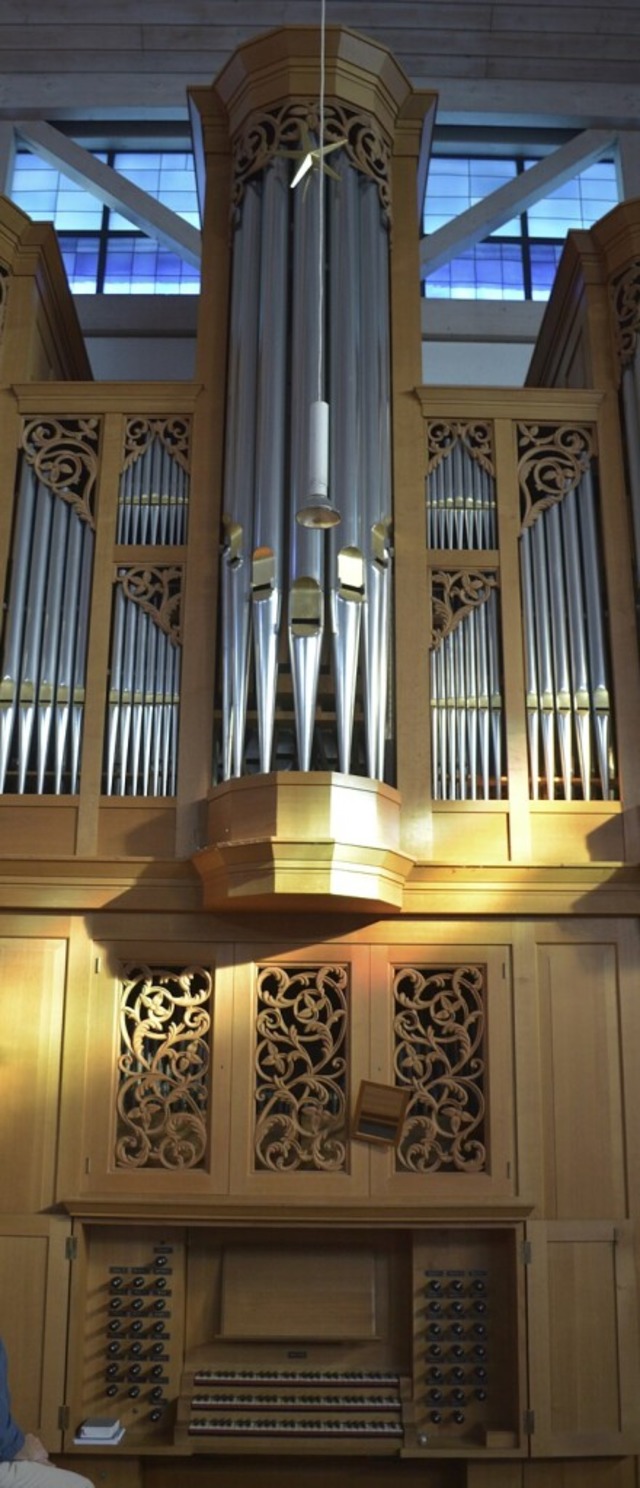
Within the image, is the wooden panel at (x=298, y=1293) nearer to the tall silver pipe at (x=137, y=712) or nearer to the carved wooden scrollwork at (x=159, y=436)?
the tall silver pipe at (x=137, y=712)

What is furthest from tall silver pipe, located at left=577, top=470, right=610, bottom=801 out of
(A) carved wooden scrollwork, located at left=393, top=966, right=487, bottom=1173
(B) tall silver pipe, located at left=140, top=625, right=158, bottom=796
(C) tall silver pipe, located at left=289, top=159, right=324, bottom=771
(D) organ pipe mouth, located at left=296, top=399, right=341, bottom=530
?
(D) organ pipe mouth, located at left=296, top=399, right=341, bottom=530

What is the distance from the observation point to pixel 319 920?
8.17m

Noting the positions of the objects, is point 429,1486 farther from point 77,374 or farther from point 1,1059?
point 77,374

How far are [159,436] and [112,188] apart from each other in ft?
13.6

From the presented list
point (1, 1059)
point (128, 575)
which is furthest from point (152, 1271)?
point (128, 575)

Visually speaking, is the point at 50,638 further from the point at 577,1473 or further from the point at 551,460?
the point at 577,1473

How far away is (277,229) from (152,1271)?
20.6 ft

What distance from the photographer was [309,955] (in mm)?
8117

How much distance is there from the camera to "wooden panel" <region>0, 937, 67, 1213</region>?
7.77 metres

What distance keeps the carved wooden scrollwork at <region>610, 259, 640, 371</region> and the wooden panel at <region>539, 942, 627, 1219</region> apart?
3809 mm

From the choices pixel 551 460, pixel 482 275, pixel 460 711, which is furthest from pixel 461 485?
pixel 482 275

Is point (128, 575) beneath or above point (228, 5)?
beneath

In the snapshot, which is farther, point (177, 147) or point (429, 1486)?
point (177, 147)

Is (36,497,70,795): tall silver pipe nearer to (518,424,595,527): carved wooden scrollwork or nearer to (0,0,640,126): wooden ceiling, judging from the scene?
(518,424,595,527): carved wooden scrollwork
